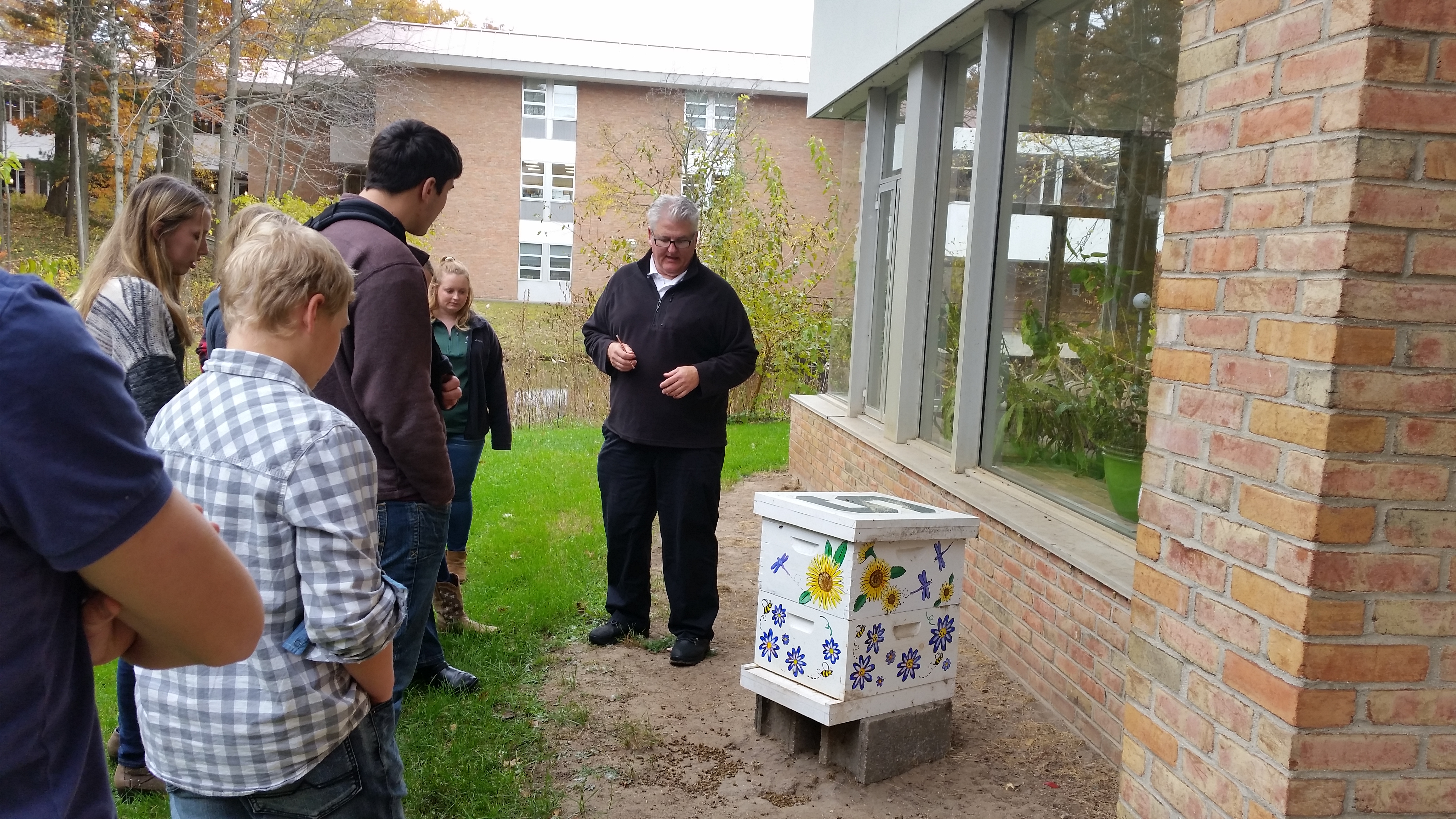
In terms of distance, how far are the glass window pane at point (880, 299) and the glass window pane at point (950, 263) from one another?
117 centimetres

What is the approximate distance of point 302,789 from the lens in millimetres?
1931

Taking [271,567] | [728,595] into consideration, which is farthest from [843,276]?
[271,567]

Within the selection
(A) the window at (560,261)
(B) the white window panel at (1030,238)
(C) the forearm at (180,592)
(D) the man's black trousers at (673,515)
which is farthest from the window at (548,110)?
(C) the forearm at (180,592)

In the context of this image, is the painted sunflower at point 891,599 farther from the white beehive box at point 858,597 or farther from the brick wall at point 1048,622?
the brick wall at point 1048,622

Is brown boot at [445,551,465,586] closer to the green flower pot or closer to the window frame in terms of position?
the window frame

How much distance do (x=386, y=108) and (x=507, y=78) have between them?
14.1 ft

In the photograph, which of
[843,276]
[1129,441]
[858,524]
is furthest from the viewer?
[843,276]

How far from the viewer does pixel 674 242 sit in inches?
196

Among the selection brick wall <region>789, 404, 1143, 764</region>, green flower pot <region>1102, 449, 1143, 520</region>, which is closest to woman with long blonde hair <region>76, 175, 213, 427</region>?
brick wall <region>789, 404, 1143, 764</region>

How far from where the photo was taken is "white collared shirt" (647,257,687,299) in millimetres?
5133

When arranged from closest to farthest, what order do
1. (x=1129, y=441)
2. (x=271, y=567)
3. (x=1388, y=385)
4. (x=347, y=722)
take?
(x=271, y=567)
(x=347, y=722)
(x=1388, y=385)
(x=1129, y=441)

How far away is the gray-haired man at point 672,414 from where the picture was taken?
5.01 meters

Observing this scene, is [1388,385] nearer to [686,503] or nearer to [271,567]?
[271,567]

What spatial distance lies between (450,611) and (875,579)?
256 centimetres
